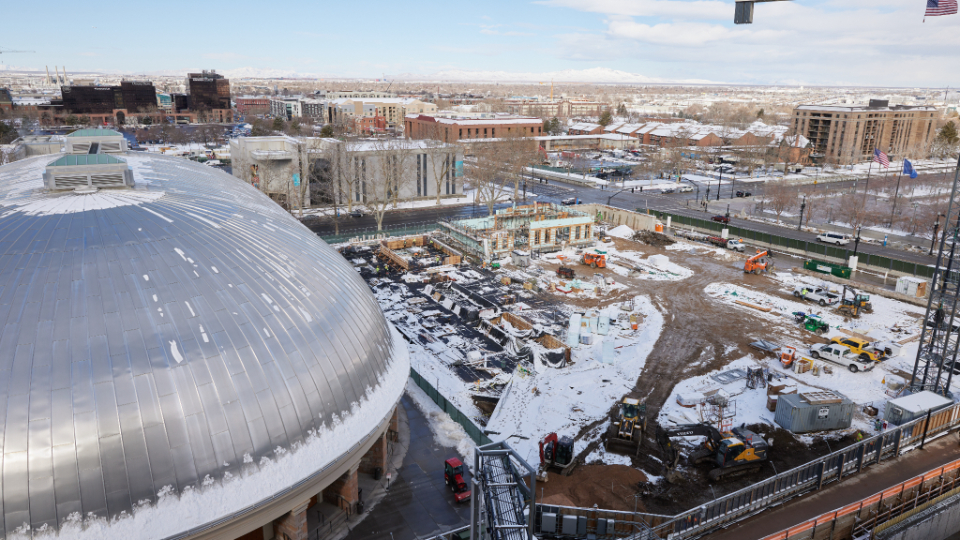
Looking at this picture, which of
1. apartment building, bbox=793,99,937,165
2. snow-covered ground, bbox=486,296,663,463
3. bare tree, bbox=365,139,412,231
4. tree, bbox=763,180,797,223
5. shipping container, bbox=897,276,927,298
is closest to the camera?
snow-covered ground, bbox=486,296,663,463

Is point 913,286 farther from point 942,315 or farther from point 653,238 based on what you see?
point 653,238

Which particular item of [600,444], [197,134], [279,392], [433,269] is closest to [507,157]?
[433,269]

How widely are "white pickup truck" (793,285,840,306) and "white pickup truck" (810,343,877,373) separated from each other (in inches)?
412

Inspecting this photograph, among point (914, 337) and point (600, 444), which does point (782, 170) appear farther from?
point (600, 444)

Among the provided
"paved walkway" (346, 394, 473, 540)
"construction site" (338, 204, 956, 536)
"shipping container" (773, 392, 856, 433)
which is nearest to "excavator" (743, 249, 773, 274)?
"construction site" (338, 204, 956, 536)

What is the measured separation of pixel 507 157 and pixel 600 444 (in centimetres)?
6025

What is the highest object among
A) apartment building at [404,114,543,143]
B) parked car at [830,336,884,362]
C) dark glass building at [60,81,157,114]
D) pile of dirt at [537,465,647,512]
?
dark glass building at [60,81,157,114]

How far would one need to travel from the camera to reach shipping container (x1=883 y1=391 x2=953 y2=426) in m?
28.3

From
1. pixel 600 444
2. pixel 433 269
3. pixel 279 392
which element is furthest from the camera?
pixel 433 269

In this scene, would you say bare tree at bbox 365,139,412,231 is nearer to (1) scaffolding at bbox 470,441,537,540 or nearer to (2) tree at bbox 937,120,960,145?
(1) scaffolding at bbox 470,441,537,540

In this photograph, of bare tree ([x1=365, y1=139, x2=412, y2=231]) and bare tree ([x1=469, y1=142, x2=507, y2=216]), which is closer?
bare tree ([x1=365, y1=139, x2=412, y2=231])

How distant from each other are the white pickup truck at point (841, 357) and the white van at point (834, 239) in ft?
99.7

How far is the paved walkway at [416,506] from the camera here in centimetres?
2031

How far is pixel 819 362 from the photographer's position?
36938 mm
